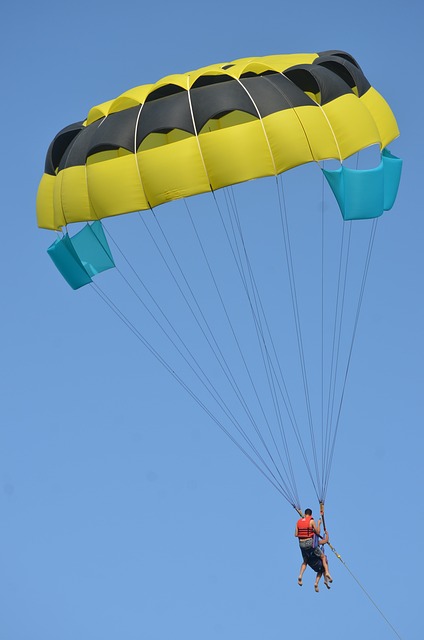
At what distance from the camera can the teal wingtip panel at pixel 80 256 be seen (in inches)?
1334

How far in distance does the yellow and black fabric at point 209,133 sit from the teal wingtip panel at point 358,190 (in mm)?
421

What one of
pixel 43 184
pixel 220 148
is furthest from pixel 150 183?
pixel 43 184

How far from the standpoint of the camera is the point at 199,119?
30.9 metres

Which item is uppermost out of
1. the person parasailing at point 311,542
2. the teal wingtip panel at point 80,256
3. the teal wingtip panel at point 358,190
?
the teal wingtip panel at point 358,190

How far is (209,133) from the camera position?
3116 centimetres

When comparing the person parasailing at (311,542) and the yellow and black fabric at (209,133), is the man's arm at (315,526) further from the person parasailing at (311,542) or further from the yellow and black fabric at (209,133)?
the yellow and black fabric at (209,133)

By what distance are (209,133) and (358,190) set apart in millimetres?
2943

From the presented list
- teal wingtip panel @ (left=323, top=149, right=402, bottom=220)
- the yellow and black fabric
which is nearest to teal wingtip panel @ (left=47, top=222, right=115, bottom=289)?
the yellow and black fabric

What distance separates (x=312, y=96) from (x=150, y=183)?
13.0 feet

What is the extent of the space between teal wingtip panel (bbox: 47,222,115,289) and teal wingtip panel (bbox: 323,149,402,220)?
521 cm

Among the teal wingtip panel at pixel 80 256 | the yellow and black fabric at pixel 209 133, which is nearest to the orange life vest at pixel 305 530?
the yellow and black fabric at pixel 209 133

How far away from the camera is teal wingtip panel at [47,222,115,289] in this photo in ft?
111

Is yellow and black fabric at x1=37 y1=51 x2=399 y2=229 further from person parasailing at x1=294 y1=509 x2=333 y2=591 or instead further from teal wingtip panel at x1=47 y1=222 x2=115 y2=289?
person parasailing at x1=294 y1=509 x2=333 y2=591

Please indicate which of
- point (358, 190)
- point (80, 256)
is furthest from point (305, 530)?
point (80, 256)
